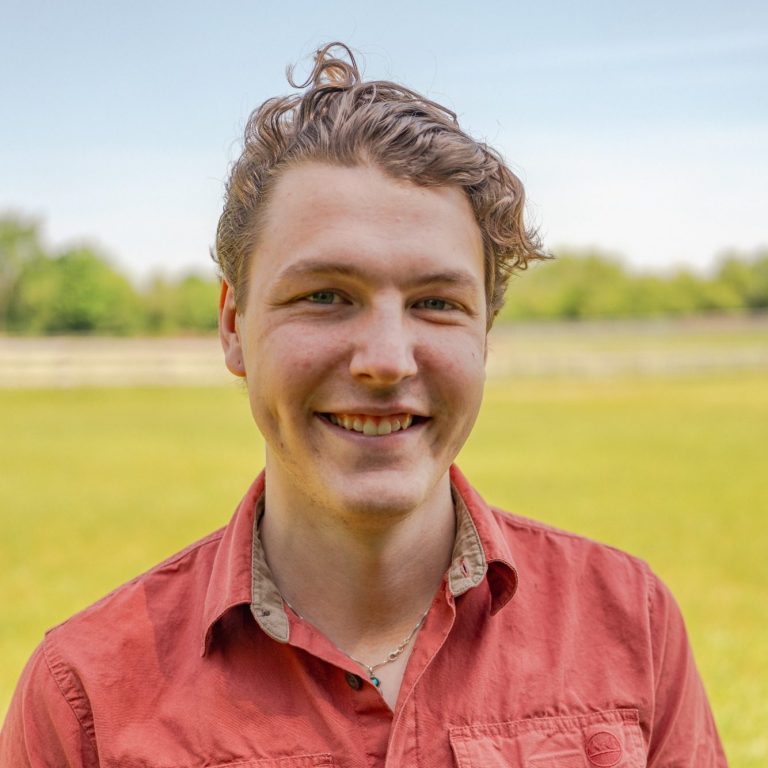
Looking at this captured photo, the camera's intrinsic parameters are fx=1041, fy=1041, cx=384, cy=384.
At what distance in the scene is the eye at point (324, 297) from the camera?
1702 mm

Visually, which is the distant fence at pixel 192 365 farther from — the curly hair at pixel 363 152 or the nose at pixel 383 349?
the nose at pixel 383 349

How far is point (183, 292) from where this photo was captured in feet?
294

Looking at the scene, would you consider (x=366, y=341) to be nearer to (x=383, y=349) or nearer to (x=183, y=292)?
(x=383, y=349)

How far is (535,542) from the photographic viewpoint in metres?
1.96

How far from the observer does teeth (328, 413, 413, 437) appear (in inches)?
65.8

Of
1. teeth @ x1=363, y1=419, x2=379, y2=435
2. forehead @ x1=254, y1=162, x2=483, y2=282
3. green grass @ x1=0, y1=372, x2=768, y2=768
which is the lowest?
green grass @ x1=0, y1=372, x2=768, y2=768

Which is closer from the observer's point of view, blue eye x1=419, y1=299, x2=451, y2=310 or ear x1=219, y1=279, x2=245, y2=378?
blue eye x1=419, y1=299, x2=451, y2=310

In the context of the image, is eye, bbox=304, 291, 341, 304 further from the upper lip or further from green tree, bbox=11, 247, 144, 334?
green tree, bbox=11, 247, 144, 334

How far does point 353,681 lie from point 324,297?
2.06 ft

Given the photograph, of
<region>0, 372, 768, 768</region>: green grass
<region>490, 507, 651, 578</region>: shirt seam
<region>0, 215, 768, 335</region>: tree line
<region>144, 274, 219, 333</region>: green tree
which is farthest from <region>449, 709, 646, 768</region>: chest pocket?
<region>144, 274, 219, 333</region>: green tree

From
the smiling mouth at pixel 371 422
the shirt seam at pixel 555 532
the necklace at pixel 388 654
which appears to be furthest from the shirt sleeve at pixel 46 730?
the shirt seam at pixel 555 532

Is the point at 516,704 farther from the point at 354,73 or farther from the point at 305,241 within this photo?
the point at 354,73

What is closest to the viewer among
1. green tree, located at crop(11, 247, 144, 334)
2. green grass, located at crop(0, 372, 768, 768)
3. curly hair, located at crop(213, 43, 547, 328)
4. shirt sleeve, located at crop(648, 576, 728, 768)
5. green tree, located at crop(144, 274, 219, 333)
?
curly hair, located at crop(213, 43, 547, 328)

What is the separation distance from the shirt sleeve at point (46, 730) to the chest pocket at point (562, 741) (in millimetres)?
597
